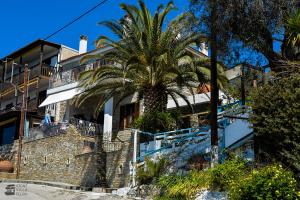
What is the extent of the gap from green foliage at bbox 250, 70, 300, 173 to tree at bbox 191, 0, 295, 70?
5.25ft

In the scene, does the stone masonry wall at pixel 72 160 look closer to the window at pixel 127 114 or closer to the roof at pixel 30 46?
the window at pixel 127 114

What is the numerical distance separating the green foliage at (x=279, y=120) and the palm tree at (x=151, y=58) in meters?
7.86

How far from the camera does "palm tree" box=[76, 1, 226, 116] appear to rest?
23859 millimetres

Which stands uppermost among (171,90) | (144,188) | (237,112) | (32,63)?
(32,63)

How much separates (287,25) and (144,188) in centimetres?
810

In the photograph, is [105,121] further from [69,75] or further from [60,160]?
[69,75]

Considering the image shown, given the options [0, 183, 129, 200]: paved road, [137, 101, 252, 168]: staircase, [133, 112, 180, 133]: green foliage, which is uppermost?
[133, 112, 180, 133]: green foliage

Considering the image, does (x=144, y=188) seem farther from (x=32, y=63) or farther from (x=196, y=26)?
(x=32, y=63)

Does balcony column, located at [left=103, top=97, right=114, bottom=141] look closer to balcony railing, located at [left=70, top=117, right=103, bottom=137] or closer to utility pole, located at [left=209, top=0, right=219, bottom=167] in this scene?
balcony railing, located at [left=70, top=117, right=103, bottom=137]

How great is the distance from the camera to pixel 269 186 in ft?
42.6

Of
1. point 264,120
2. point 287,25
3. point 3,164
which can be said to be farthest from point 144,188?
point 3,164

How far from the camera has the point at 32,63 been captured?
47.1 m

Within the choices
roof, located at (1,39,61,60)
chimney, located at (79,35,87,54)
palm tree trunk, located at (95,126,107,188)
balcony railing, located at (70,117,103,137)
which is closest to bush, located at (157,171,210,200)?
palm tree trunk, located at (95,126,107,188)

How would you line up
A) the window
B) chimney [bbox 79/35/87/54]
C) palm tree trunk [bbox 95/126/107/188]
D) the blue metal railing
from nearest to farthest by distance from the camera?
the blue metal railing
palm tree trunk [bbox 95/126/107/188]
the window
chimney [bbox 79/35/87/54]
